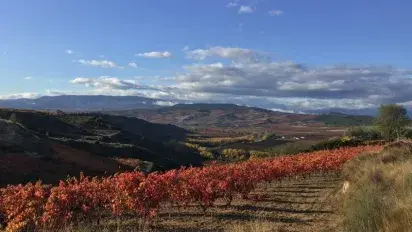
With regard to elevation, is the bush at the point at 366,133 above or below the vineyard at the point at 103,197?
below

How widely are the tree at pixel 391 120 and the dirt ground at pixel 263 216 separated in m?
52.0

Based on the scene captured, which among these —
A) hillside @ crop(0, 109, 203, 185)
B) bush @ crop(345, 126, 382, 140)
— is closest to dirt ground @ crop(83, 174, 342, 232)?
hillside @ crop(0, 109, 203, 185)

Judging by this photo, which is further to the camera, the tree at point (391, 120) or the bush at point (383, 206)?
the tree at point (391, 120)

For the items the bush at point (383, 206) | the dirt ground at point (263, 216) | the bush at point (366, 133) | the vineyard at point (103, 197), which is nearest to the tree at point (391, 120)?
the bush at point (366, 133)

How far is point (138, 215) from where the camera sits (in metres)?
13.6

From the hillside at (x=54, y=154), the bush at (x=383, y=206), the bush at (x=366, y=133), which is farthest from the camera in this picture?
the bush at (x=366, y=133)

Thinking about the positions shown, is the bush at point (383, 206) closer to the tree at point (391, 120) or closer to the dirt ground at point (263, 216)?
the dirt ground at point (263, 216)

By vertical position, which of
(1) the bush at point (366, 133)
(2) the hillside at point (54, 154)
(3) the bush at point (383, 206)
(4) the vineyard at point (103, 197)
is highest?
(3) the bush at point (383, 206)

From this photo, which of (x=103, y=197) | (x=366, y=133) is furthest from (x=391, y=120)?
(x=103, y=197)

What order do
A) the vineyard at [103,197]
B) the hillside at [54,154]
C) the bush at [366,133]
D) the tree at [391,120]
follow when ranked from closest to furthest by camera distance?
the vineyard at [103,197]
the hillside at [54,154]
the tree at [391,120]
the bush at [366,133]

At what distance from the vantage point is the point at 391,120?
222 ft

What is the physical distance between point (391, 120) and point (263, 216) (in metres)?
59.7

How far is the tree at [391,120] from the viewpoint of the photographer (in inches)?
2603

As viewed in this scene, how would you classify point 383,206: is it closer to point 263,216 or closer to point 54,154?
point 263,216
